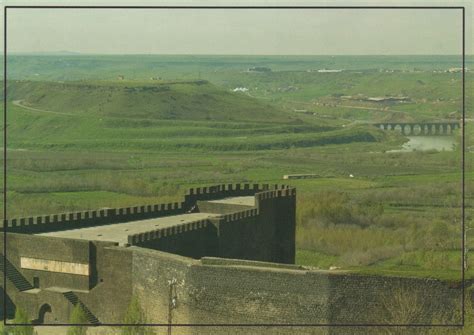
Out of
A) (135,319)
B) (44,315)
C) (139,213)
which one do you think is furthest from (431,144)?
(135,319)

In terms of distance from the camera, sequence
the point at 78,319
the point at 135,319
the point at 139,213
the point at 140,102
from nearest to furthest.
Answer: the point at 135,319
the point at 78,319
the point at 139,213
the point at 140,102

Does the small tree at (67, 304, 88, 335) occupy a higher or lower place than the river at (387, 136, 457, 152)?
lower

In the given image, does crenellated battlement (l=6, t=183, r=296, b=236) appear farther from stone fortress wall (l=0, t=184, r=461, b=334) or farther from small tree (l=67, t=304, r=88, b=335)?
small tree (l=67, t=304, r=88, b=335)

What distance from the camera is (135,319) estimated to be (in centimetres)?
4088

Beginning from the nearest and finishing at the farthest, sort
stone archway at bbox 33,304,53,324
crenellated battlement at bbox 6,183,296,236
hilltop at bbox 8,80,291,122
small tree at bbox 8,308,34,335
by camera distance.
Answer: small tree at bbox 8,308,34,335
stone archway at bbox 33,304,53,324
crenellated battlement at bbox 6,183,296,236
hilltop at bbox 8,80,291,122

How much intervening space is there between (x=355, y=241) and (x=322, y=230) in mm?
2992

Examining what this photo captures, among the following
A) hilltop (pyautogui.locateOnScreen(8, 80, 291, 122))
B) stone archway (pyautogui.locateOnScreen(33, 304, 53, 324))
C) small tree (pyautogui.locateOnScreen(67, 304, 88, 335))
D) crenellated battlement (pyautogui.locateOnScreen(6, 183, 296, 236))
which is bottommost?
stone archway (pyautogui.locateOnScreen(33, 304, 53, 324))

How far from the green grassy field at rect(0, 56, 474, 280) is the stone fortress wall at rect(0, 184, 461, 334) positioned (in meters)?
1.17

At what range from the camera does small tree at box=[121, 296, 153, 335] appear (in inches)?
1551

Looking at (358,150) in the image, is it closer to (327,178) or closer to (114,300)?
(327,178)

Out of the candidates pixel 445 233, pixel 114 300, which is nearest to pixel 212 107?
pixel 445 233

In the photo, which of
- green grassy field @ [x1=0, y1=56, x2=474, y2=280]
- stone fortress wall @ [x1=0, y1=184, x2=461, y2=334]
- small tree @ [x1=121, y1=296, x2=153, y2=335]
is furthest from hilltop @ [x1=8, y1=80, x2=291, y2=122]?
small tree @ [x1=121, y1=296, x2=153, y2=335]

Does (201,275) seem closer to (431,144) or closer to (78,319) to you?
(78,319)

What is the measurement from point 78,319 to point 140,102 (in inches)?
5558
